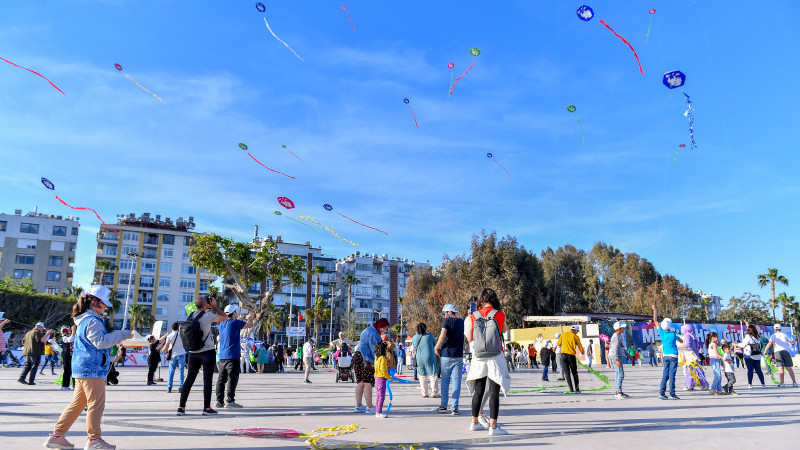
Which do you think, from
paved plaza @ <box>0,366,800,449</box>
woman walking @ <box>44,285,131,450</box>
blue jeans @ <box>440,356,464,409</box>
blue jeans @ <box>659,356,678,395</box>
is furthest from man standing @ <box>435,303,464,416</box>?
woman walking @ <box>44,285,131,450</box>

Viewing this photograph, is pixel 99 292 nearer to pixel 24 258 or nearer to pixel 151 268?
pixel 151 268

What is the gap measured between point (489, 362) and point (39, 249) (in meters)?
92.8

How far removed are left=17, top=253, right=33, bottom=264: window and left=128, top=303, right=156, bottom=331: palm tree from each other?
19.2 meters

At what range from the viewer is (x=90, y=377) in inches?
192

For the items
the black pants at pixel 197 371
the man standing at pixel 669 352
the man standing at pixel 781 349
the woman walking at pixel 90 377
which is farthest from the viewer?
the man standing at pixel 781 349

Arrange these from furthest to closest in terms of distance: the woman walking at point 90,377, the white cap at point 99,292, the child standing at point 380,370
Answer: the child standing at point 380,370 < the white cap at point 99,292 < the woman walking at point 90,377

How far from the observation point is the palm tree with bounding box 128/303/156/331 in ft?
238

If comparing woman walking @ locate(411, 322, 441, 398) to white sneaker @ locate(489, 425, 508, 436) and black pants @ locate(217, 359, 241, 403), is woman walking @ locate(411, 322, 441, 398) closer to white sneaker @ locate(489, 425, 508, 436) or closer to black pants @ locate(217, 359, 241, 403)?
black pants @ locate(217, 359, 241, 403)

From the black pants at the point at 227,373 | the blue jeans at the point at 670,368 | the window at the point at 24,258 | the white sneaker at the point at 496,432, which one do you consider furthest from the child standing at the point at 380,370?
the window at the point at 24,258

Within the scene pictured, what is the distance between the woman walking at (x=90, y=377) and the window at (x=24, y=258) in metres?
91.2

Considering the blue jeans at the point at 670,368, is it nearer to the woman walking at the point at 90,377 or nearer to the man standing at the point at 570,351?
the man standing at the point at 570,351

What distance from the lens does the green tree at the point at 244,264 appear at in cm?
2947

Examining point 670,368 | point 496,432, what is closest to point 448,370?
point 496,432

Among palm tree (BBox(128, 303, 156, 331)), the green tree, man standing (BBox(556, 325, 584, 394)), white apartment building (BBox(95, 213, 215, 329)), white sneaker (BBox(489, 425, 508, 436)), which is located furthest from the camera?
white apartment building (BBox(95, 213, 215, 329))
